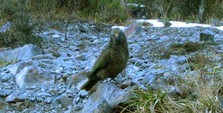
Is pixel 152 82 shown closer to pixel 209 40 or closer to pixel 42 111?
pixel 42 111

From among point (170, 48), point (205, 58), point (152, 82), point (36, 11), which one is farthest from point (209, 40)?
point (36, 11)

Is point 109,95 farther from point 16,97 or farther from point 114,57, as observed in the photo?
point 16,97

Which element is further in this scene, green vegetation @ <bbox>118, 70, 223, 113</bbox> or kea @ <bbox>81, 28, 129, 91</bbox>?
kea @ <bbox>81, 28, 129, 91</bbox>

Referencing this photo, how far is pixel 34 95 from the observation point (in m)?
5.04

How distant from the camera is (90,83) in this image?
4691 mm

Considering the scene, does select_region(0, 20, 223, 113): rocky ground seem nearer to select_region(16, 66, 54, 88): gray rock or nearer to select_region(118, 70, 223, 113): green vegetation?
select_region(16, 66, 54, 88): gray rock

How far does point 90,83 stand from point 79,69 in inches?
47.4

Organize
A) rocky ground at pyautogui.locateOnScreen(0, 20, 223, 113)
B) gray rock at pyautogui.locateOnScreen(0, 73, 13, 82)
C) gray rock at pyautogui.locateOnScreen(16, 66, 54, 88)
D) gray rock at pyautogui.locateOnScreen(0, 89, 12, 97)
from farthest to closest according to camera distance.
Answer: gray rock at pyautogui.locateOnScreen(0, 73, 13, 82) → gray rock at pyautogui.locateOnScreen(16, 66, 54, 88) → gray rock at pyautogui.locateOnScreen(0, 89, 12, 97) → rocky ground at pyautogui.locateOnScreen(0, 20, 223, 113)

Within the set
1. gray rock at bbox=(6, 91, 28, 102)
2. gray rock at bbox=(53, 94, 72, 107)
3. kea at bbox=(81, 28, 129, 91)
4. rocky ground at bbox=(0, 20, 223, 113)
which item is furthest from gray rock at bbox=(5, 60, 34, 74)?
kea at bbox=(81, 28, 129, 91)

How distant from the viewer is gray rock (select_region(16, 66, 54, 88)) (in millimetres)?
5430

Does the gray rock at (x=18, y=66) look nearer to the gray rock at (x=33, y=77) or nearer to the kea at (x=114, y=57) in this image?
the gray rock at (x=33, y=77)

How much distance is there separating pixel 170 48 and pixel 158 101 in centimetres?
286

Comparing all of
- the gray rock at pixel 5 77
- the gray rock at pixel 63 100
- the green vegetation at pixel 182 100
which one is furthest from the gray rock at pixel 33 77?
the green vegetation at pixel 182 100

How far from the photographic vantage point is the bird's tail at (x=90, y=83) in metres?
4.64
